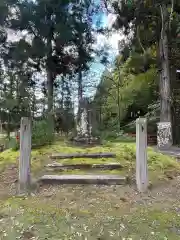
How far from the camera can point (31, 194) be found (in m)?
3.86

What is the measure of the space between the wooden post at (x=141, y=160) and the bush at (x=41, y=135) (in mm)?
3391

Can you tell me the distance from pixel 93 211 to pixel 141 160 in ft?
3.70

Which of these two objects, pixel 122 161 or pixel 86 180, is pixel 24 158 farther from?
pixel 122 161

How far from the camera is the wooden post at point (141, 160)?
394 cm

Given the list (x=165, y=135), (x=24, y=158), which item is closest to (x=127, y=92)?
(x=165, y=135)

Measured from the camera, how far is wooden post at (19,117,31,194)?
3990 millimetres

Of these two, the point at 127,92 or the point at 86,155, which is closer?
the point at 86,155

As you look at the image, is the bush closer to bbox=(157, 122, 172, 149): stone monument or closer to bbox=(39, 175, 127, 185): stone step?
bbox=(39, 175, 127, 185): stone step

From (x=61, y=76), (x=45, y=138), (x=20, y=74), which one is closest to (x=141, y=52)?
(x=61, y=76)

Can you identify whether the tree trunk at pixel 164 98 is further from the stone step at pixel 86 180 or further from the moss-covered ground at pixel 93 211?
the stone step at pixel 86 180

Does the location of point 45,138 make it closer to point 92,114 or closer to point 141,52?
point 92,114

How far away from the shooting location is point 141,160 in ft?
13.1

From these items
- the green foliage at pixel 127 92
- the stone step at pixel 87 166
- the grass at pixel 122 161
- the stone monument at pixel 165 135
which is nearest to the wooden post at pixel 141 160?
the grass at pixel 122 161

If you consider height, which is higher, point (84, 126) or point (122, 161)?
point (84, 126)
